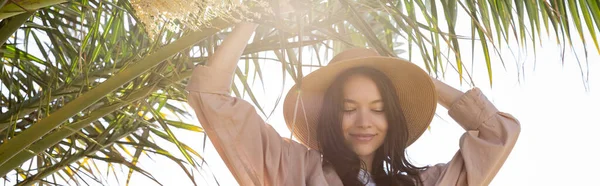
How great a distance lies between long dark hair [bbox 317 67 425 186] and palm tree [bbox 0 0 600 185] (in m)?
0.07

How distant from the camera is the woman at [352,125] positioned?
3.12 feet

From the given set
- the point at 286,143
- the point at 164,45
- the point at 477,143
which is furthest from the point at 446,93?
the point at 164,45

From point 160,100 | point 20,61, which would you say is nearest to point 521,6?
point 160,100

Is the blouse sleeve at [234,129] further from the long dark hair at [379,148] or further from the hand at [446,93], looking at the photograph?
the hand at [446,93]

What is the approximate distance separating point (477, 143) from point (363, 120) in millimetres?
172

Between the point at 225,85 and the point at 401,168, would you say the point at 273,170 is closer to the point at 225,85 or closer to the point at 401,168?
the point at 225,85

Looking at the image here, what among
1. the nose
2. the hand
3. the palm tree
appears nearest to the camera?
the palm tree

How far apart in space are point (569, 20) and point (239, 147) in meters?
0.53

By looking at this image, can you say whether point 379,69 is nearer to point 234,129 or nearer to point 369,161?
point 369,161

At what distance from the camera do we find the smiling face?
107 centimetres

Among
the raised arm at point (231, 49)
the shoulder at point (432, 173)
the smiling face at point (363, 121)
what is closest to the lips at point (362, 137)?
the smiling face at point (363, 121)

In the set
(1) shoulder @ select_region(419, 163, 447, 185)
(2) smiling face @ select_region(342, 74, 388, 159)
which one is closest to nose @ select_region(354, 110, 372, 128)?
(2) smiling face @ select_region(342, 74, 388, 159)

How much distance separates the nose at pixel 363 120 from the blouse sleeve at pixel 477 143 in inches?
5.1

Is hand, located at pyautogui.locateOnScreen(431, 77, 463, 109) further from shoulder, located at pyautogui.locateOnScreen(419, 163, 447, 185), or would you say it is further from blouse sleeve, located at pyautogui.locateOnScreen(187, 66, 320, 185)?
blouse sleeve, located at pyautogui.locateOnScreen(187, 66, 320, 185)
